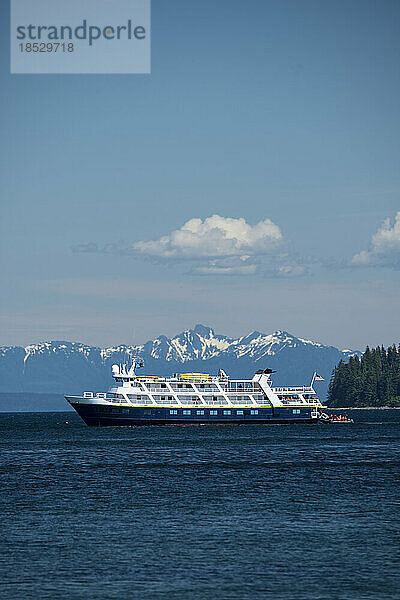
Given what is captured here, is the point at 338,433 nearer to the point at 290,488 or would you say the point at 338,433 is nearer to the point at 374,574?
the point at 290,488

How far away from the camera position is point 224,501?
76250 millimetres

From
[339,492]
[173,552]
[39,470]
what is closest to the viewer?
[173,552]

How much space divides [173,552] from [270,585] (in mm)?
9225

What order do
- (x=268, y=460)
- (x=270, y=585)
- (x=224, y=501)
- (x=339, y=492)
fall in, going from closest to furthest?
(x=270, y=585)
(x=224, y=501)
(x=339, y=492)
(x=268, y=460)

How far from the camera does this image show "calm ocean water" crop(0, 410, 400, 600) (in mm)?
46406

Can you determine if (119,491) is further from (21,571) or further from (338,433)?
(338,433)

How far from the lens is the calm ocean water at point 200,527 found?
4641 centimetres

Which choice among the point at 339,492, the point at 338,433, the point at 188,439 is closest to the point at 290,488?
the point at 339,492

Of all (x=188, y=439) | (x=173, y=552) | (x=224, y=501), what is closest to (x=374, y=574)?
(x=173, y=552)

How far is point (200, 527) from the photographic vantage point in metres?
62.9

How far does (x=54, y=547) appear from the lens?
55406mm

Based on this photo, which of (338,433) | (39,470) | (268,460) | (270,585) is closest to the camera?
(270,585)

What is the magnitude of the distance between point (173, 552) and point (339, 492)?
31.2 m

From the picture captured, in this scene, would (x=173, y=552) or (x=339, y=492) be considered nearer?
(x=173, y=552)
